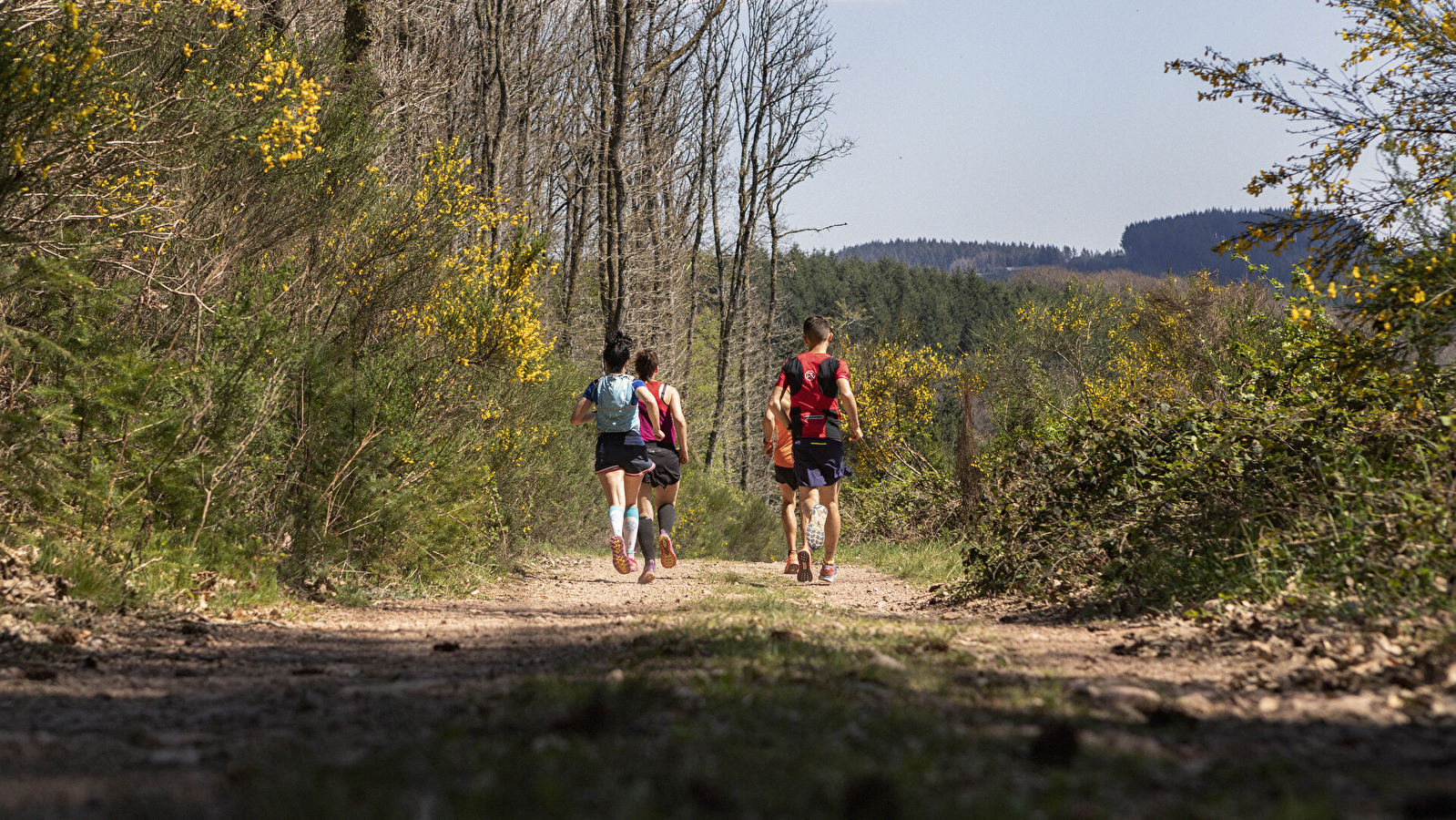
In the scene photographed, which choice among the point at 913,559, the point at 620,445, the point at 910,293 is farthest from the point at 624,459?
the point at 910,293

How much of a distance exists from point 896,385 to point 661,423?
2033 centimetres

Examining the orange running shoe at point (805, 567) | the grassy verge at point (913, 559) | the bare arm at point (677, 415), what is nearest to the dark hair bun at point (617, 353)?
the bare arm at point (677, 415)

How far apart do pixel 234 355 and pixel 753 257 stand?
26612mm

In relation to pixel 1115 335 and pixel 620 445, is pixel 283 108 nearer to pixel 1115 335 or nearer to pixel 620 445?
pixel 620 445

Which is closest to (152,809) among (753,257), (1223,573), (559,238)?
(1223,573)

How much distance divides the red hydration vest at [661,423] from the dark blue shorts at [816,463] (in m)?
1.13

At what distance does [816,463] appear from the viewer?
27.8 ft

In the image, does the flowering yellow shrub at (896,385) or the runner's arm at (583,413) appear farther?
the flowering yellow shrub at (896,385)

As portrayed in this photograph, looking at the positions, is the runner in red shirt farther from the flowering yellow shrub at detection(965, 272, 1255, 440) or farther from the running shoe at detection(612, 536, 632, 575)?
the flowering yellow shrub at detection(965, 272, 1255, 440)

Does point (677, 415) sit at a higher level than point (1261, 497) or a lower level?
higher

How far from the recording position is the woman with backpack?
27.0 feet

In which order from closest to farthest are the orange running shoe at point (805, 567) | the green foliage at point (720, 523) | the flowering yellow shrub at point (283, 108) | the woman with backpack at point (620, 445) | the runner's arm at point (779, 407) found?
the flowering yellow shrub at point (283, 108), the woman with backpack at point (620, 445), the orange running shoe at point (805, 567), the runner's arm at point (779, 407), the green foliage at point (720, 523)

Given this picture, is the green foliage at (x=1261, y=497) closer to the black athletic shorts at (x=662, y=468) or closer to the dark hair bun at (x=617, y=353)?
the black athletic shorts at (x=662, y=468)

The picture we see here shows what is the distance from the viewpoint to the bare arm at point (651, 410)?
8.31 meters
